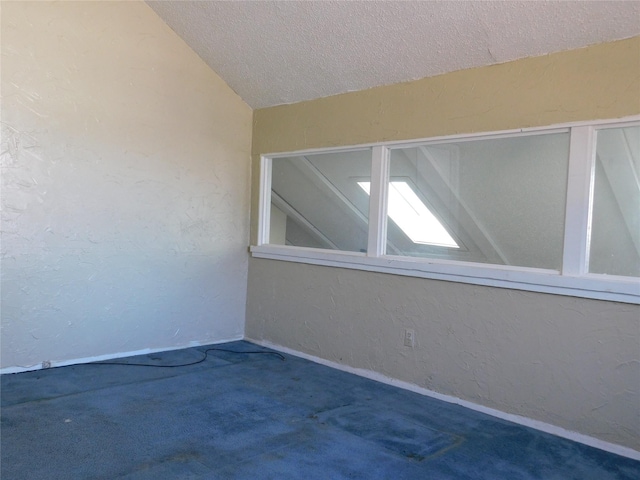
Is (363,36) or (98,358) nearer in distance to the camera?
(363,36)

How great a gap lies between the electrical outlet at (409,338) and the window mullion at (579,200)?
1072 mm

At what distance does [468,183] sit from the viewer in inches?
142

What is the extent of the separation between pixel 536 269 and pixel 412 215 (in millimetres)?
1163

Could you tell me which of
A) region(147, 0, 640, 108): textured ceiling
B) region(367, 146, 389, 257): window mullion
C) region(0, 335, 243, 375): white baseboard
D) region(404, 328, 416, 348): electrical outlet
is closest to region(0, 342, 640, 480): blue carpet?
region(0, 335, 243, 375): white baseboard

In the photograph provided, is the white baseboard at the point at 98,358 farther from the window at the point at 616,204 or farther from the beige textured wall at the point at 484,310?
the window at the point at 616,204

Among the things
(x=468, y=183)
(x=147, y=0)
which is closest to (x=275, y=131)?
(x=147, y=0)

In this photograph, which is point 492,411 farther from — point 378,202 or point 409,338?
Result: point 378,202

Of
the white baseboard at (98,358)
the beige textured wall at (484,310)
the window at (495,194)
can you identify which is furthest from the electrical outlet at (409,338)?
the white baseboard at (98,358)

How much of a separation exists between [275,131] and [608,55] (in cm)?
257

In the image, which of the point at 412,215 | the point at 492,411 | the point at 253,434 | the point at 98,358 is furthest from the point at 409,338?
the point at 98,358

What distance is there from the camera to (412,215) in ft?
12.9

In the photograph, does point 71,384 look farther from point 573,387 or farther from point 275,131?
point 573,387

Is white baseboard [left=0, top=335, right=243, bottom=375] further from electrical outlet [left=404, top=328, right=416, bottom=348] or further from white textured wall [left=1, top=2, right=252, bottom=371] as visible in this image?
electrical outlet [left=404, top=328, right=416, bottom=348]

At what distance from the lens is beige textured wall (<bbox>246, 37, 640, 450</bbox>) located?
2.64 meters
